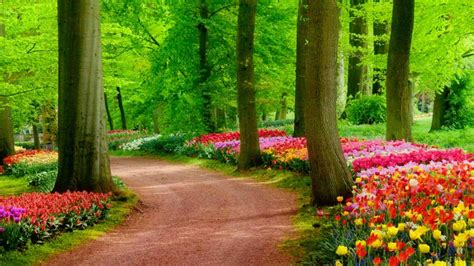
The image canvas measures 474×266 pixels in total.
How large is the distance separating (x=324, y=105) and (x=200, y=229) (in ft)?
9.56

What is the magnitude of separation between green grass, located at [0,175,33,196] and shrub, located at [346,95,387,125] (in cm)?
1524

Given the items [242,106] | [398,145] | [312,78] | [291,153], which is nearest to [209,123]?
[242,106]

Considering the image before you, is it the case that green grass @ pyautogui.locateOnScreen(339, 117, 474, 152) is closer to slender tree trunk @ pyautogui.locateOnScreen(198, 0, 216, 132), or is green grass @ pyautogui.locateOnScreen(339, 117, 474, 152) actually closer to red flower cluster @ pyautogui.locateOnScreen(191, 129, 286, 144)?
red flower cluster @ pyautogui.locateOnScreen(191, 129, 286, 144)

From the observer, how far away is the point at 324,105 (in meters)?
8.21

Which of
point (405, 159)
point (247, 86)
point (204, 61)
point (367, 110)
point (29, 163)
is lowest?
point (29, 163)

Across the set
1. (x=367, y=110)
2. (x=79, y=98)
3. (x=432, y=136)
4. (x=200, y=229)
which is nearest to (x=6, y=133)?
(x=79, y=98)

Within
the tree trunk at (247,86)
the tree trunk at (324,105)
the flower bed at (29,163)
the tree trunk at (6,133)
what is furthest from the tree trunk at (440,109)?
the tree trunk at (6,133)

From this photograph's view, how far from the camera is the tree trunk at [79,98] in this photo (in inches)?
384

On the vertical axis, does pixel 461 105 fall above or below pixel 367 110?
above

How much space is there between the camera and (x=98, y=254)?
22.6ft

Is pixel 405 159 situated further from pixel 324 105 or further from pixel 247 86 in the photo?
pixel 247 86

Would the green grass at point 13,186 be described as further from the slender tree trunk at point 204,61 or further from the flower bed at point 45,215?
the slender tree trunk at point 204,61

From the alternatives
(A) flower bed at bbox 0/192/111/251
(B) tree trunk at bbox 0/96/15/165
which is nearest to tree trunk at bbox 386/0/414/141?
(A) flower bed at bbox 0/192/111/251

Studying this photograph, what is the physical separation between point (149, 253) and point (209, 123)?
664 inches
